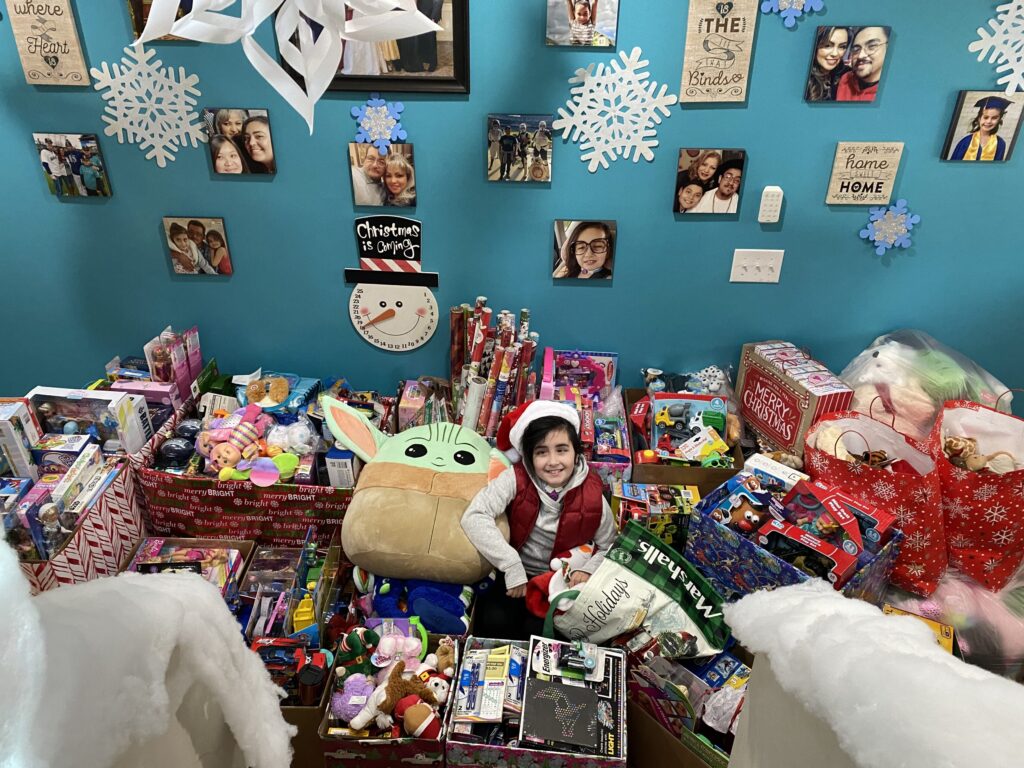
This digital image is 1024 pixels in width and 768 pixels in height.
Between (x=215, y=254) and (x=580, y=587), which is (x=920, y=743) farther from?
(x=215, y=254)

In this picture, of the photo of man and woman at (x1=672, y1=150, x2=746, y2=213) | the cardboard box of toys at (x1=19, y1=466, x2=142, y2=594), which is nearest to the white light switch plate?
the photo of man and woman at (x1=672, y1=150, x2=746, y2=213)

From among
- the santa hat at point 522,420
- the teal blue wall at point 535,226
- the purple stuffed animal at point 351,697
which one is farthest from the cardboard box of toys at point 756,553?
the purple stuffed animal at point 351,697

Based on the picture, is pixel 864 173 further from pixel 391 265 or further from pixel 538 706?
pixel 538 706

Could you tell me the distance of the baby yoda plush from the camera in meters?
1.83

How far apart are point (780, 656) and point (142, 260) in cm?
232

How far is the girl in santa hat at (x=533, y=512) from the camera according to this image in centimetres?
185

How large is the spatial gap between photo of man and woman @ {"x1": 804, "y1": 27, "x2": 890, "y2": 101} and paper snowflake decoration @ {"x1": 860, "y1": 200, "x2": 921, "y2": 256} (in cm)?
34

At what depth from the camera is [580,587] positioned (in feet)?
5.67

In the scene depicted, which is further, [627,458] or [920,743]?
[627,458]

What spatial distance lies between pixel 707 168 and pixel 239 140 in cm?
143

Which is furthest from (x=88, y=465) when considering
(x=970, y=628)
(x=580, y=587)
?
(x=970, y=628)

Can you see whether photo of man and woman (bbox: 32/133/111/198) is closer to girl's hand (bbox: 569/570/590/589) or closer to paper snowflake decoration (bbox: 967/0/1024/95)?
girl's hand (bbox: 569/570/590/589)

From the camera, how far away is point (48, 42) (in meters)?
1.97

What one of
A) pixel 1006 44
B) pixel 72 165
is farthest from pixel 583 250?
pixel 72 165
